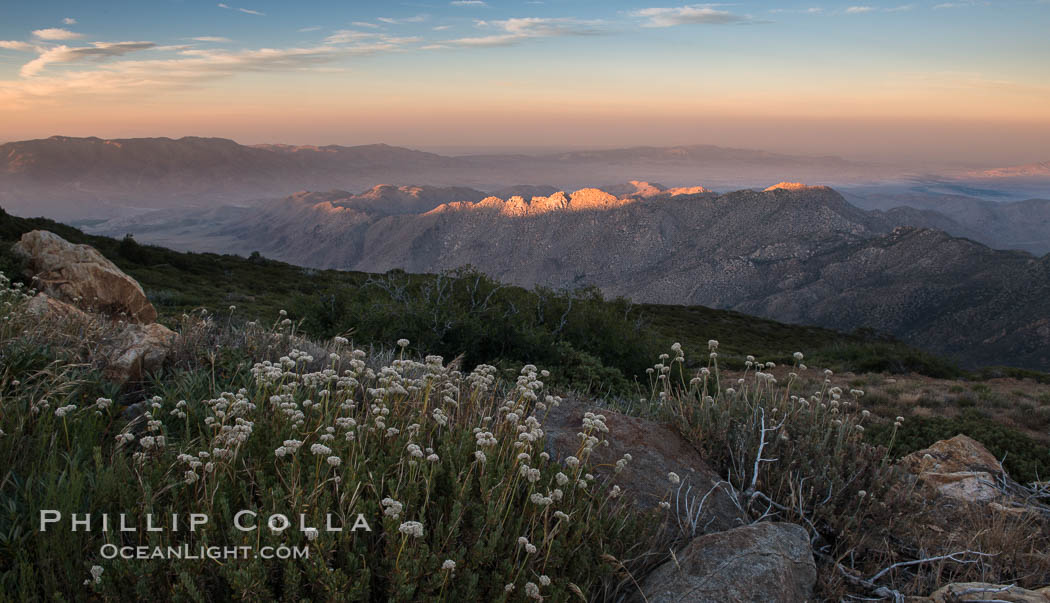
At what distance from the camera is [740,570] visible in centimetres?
285

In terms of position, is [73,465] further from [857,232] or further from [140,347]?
[857,232]

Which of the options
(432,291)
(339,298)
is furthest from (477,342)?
(339,298)

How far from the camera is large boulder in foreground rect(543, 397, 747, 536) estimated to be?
12.2ft

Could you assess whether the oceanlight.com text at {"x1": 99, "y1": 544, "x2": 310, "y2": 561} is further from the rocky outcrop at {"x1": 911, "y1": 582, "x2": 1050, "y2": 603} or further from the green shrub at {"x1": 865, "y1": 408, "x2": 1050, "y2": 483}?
the green shrub at {"x1": 865, "y1": 408, "x2": 1050, "y2": 483}

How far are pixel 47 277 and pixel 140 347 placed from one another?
8.56m

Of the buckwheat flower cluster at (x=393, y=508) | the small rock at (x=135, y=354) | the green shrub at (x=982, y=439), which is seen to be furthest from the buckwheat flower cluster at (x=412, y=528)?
the green shrub at (x=982, y=439)

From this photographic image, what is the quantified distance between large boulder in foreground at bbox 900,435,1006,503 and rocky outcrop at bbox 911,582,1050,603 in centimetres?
196

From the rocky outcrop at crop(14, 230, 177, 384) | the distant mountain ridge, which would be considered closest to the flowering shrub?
the rocky outcrop at crop(14, 230, 177, 384)

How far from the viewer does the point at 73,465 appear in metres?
2.77

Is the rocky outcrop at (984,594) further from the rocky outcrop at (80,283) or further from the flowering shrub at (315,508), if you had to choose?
the rocky outcrop at (80,283)

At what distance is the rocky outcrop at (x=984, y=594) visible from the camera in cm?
282

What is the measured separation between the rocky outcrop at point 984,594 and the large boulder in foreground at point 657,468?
1.07 meters

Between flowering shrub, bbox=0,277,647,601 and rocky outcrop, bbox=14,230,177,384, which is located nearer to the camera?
flowering shrub, bbox=0,277,647,601

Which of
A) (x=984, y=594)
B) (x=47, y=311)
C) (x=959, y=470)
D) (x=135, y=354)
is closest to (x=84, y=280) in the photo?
(x=47, y=311)
